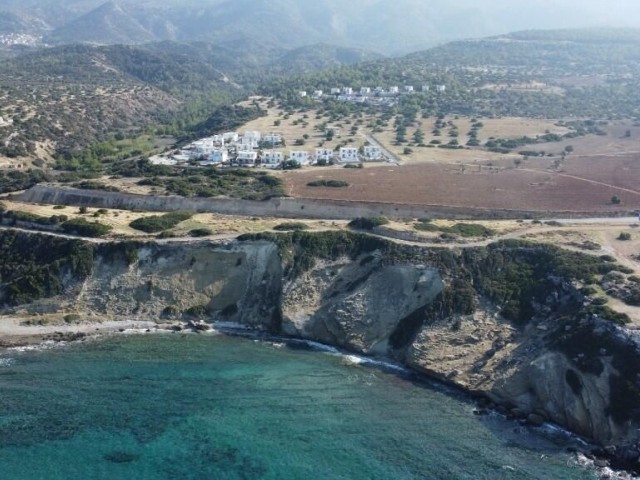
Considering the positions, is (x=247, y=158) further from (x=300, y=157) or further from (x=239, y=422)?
(x=239, y=422)

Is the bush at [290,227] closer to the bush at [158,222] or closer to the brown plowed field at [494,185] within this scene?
the brown plowed field at [494,185]

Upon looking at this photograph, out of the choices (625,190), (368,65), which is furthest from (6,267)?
(368,65)

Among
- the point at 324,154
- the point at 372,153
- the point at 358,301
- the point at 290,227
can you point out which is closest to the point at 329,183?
the point at 290,227

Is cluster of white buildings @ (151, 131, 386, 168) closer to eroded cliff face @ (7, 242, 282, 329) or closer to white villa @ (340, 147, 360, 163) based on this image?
white villa @ (340, 147, 360, 163)

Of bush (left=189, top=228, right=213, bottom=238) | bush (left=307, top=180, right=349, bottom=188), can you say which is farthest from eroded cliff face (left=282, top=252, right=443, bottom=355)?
bush (left=307, top=180, right=349, bottom=188)

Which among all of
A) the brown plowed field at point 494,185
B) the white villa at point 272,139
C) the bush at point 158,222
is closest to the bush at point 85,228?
the bush at point 158,222

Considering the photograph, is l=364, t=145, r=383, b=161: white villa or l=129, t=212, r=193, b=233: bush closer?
l=129, t=212, r=193, b=233: bush
